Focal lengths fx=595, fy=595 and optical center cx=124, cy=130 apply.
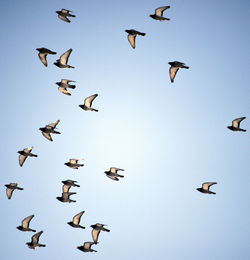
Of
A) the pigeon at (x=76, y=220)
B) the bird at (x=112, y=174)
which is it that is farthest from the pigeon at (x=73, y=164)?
the pigeon at (x=76, y=220)

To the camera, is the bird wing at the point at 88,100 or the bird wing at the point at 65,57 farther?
the bird wing at the point at 88,100

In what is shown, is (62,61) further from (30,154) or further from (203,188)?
(203,188)

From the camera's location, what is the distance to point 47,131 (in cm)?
5244

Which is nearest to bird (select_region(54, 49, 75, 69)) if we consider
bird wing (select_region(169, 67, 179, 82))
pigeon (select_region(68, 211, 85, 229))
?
bird wing (select_region(169, 67, 179, 82))

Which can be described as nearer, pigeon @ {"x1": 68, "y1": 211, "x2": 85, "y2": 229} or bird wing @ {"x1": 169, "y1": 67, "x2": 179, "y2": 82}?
pigeon @ {"x1": 68, "y1": 211, "x2": 85, "y2": 229}

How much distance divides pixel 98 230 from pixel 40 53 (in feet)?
53.6

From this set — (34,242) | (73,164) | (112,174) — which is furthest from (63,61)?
(34,242)

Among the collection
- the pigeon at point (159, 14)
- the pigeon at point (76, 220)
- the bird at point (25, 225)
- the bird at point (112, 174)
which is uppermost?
the pigeon at point (159, 14)

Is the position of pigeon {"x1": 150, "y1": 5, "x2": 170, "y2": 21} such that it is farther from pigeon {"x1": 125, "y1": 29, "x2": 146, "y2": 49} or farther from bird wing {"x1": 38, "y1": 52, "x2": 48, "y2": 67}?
bird wing {"x1": 38, "y1": 52, "x2": 48, "y2": 67}

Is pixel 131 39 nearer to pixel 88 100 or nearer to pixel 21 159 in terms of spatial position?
pixel 88 100

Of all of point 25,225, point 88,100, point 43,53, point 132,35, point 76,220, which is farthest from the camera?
point 25,225

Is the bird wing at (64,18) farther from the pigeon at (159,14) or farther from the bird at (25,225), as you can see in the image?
the bird at (25,225)

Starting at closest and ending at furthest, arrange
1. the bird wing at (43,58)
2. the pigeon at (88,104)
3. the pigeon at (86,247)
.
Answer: the bird wing at (43,58), the pigeon at (88,104), the pigeon at (86,247)

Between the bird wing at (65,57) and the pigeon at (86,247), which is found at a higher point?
the bird wing at (65,57)
